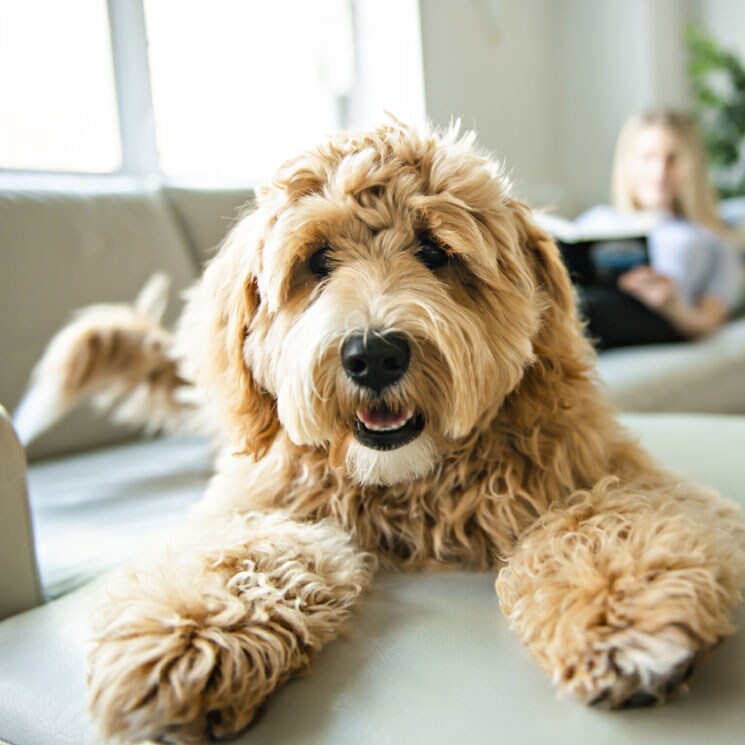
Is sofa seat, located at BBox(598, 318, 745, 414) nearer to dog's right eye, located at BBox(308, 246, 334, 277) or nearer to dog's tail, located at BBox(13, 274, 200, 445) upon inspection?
dog's tail, located at BBox(13, 274, 200, 445)

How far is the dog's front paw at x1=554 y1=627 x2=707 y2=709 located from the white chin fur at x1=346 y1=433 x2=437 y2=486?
1.39 ft

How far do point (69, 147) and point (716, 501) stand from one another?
3.08m

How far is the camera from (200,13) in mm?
4020

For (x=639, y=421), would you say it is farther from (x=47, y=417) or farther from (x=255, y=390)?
(x=47, y=417)

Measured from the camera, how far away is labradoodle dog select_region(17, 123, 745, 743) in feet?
3.13

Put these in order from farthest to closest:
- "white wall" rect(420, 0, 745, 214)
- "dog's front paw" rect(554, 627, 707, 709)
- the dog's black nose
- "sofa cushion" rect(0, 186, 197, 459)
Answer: "white wall" rect(420, 0, 745, 214) → "sofa cushion" rect(0, 186, 197, 459) → the dog's black nose → "dog's front paw" rect(554, 627, 707, 709)

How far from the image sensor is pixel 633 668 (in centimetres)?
89

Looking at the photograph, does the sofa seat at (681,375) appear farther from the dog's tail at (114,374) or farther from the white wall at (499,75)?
the white wall at (499,75)

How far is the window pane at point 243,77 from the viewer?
12.7ft

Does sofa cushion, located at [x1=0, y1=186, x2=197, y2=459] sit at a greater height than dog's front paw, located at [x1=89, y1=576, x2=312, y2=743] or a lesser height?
greater

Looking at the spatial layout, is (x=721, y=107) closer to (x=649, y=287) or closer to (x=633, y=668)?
(x=649, y=287)

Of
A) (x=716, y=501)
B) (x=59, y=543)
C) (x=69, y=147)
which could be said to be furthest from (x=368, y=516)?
(x=69, y=147)

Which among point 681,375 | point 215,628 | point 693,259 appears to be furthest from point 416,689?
point 693,259

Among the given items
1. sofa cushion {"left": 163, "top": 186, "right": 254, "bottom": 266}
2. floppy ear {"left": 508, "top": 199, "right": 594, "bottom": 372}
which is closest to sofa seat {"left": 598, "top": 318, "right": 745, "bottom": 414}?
floppy ear {"left": 508, "top": 199, "right": 594, "bottom": 372}
